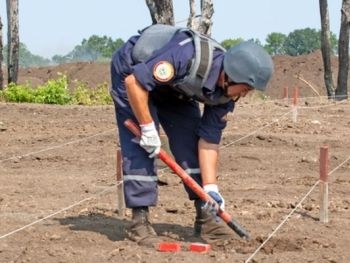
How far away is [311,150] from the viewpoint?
11.7 metres

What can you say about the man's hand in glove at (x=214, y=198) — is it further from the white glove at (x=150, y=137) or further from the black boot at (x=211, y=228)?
the white glove at (x=150, y=137)

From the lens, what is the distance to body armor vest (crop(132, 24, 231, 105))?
5.69 meters

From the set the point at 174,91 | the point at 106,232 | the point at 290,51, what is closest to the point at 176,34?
the point at 174,91

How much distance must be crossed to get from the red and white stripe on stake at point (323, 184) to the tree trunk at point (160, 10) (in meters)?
5.62

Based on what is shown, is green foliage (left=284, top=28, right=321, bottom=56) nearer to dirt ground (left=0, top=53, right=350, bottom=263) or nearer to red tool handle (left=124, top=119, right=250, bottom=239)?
dirt ground (left=0, top=53, right=350, bottom=263)

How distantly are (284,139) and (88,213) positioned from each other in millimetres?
5439

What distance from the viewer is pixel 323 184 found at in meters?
6.81

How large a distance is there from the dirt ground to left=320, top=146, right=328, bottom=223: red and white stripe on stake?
0.09 m

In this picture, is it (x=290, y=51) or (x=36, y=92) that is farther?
(x=290, y=51)

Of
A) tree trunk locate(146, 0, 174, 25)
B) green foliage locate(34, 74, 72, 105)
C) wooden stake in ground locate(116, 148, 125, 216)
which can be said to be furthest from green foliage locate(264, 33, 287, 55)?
wooden stake in ground locate(116, 148, 125, 216)

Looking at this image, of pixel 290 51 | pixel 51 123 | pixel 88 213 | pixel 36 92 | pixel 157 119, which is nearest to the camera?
pixel 157 119

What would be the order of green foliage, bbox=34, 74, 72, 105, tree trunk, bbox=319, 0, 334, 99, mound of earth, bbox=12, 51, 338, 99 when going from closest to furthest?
green foliage, bbox=34, 74, 72, 105, tree trunk, bbox=319, 0, 334, 99, mound of earth, bbox=12, 51, 338, 99

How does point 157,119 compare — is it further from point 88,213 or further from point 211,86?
point 88,213

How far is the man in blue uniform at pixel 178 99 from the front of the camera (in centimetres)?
567
